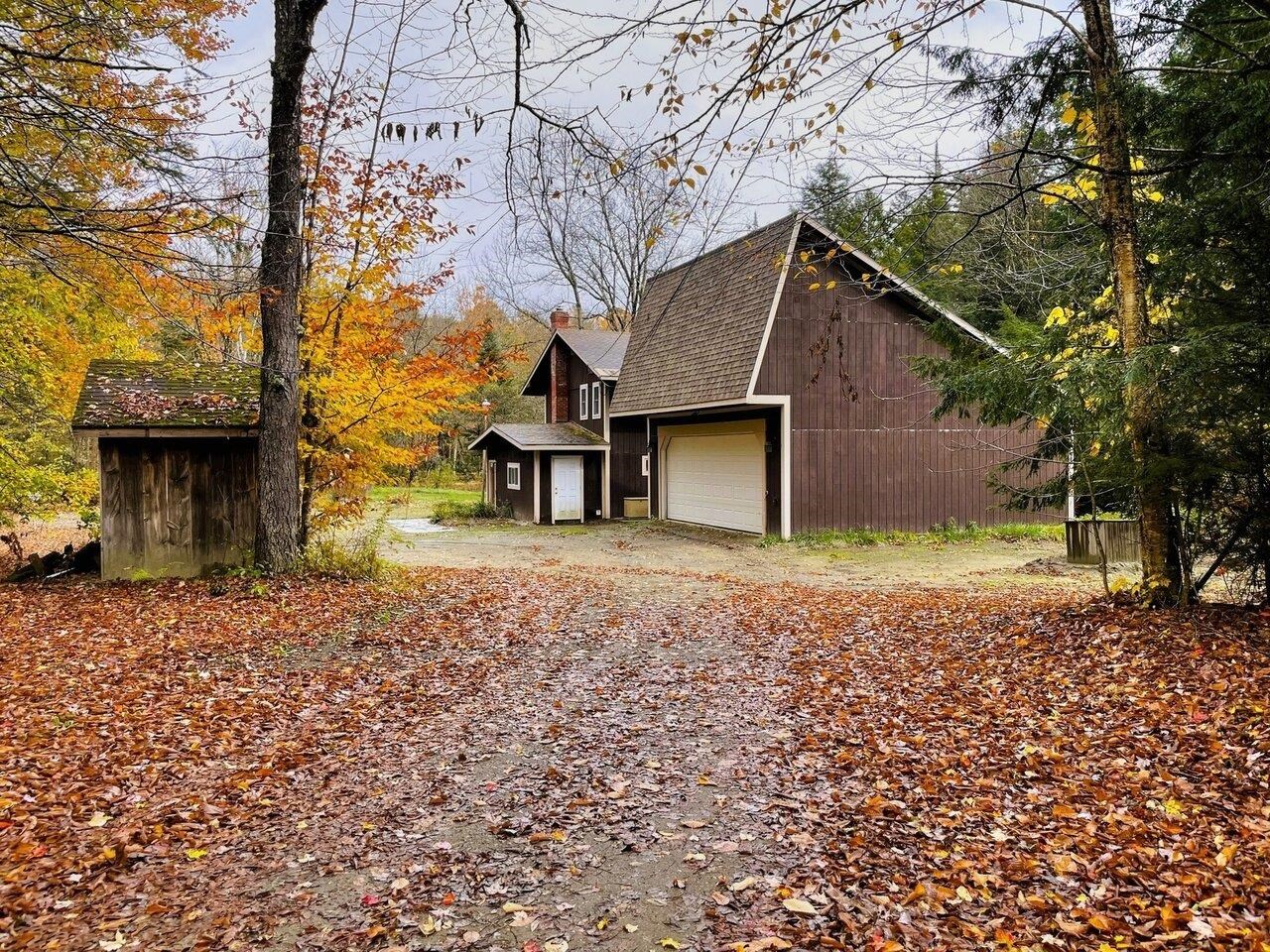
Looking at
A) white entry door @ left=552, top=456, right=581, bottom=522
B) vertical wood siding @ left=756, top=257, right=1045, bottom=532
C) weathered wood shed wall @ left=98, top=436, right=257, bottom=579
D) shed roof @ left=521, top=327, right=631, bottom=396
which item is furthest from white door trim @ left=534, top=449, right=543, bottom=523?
weathered wood shed wall @ left=98, top=436, right=257, bottom=579

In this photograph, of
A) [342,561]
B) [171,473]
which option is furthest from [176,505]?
[342,561]

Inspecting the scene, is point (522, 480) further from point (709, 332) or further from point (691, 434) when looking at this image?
point (709, 332)

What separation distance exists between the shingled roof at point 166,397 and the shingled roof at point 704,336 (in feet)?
24.6

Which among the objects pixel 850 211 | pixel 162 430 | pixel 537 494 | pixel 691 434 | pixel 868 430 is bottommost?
pixel 537 494

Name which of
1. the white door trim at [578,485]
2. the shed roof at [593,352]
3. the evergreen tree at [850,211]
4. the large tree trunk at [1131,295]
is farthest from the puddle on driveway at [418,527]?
the large tree trunk at [1131,295]

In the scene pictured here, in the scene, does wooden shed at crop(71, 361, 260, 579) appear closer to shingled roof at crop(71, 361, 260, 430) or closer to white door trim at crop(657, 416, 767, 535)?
shingled roof at crop(71, 361, 260, 430)

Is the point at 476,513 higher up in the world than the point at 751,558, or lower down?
higher up

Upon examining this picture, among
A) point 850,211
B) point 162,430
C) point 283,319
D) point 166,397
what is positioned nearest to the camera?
point 850,211

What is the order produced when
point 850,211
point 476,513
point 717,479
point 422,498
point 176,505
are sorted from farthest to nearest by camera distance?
point 422,498 → point 476,513 → point 717,479 → point 176,505 → point 850,211

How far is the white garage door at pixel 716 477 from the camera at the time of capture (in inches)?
749

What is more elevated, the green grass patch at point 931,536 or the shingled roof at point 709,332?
the shingled roof at point 709,332

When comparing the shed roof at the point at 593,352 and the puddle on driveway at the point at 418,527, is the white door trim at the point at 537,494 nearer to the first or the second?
the puddle on driveway at the point at 418,527

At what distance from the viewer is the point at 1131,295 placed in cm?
634

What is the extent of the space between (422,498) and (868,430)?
22693mm
